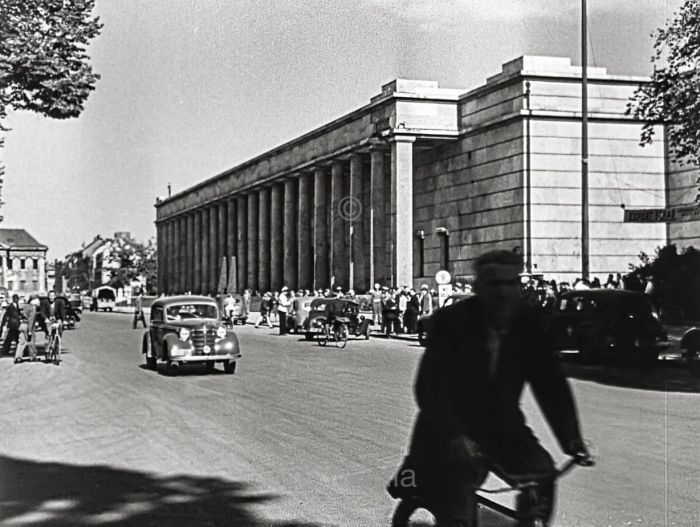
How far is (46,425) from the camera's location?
393 inches

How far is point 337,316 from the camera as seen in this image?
2641cm

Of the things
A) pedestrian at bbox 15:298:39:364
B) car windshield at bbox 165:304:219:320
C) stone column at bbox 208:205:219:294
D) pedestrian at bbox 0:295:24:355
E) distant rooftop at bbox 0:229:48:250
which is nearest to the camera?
distant rooftop at bbox 0:229:48:250

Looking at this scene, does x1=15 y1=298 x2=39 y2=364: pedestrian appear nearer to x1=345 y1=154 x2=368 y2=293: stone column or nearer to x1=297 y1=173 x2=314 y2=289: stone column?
x1=297 y1=173 x2=314 y2=289: stone column

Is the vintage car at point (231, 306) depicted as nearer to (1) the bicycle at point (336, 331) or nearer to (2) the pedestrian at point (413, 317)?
(2) the pedestrian at point (413, 317)

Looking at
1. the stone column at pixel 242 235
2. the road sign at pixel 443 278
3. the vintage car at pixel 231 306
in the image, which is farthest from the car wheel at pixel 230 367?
the road sign at pixel 443 278

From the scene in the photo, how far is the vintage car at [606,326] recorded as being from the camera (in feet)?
13.2

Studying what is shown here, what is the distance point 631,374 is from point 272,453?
3928 millimetres

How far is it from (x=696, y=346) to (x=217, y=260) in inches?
161

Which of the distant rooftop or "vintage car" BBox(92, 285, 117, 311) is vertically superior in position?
the distant rooftop

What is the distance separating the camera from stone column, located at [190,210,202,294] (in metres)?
7.93

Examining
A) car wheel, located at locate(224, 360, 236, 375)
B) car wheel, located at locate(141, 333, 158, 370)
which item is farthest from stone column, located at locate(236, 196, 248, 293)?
car wheel, located at locate(141, 333, 158, 370)

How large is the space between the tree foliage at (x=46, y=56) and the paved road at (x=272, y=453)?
8.75 feet

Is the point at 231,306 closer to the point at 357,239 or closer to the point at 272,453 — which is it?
the point at 272,453

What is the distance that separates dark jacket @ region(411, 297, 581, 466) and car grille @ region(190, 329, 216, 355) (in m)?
13.6
